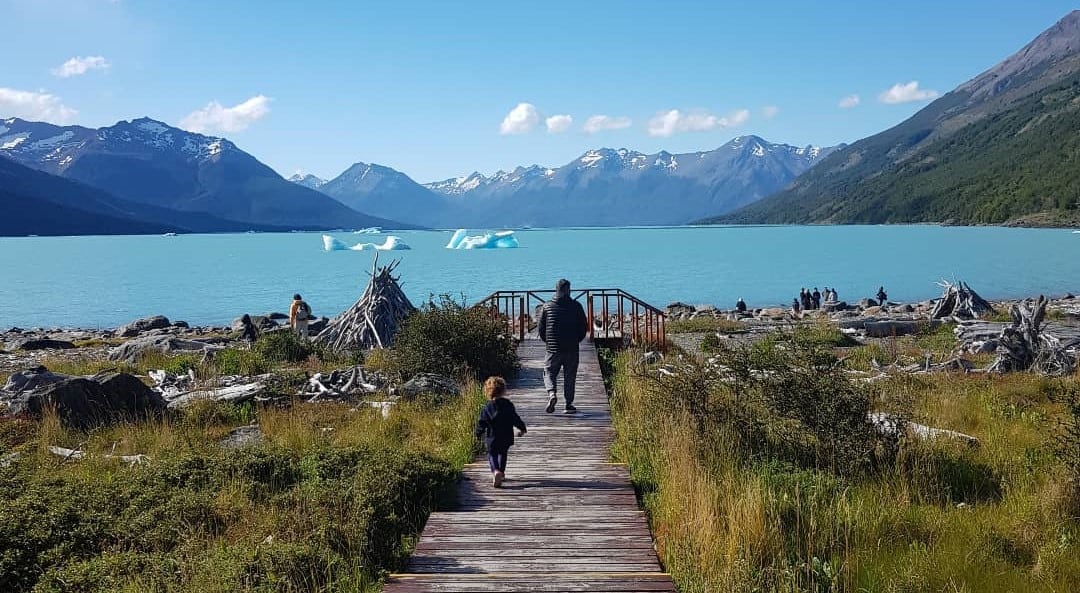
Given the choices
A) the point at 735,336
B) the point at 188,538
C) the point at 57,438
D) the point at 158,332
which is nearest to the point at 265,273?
the point at 158,332

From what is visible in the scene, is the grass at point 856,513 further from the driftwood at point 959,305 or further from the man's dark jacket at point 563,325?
the driftwood at point 959,305

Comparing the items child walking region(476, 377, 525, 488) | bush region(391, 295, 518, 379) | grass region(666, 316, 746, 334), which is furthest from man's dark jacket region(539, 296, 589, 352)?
grass region(666, 316, 746, 334)

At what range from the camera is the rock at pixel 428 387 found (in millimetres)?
13531

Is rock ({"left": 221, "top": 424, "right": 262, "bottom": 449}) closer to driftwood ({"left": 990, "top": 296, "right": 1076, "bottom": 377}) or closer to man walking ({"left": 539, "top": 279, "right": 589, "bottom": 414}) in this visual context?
man walking ({"left": 539, "top": 279, "right": 589, "bottom": 414})

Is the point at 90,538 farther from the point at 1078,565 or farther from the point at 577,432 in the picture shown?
the point at 1078,565

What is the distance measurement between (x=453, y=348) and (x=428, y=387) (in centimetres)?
160

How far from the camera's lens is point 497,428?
8477 millimetres

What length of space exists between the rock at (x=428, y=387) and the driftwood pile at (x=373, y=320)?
31.2 ft

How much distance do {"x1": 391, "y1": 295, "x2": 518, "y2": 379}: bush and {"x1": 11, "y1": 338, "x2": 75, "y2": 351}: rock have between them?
22.6m

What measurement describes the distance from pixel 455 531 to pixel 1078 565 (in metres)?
5.47

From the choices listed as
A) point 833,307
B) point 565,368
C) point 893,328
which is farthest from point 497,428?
point 833,307

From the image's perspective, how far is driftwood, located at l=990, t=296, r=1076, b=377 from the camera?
1658 centimetres

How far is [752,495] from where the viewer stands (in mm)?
7086

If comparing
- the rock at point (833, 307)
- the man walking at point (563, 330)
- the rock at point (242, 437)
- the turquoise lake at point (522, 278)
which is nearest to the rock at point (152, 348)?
the rock at point (242, 437)
